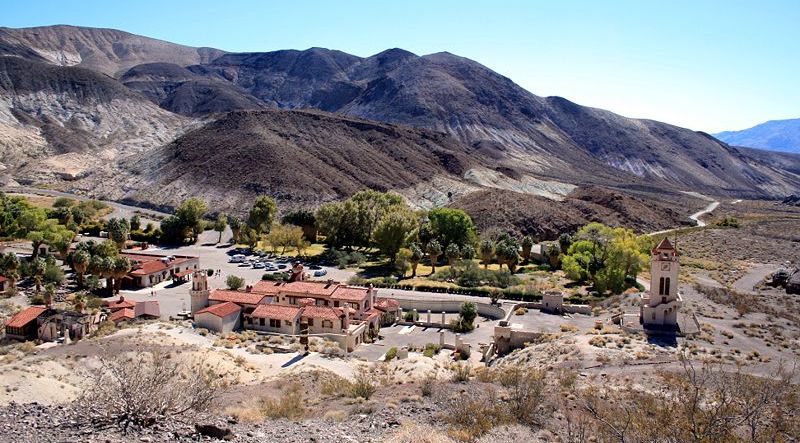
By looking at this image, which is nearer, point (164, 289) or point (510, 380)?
point (510, 380)

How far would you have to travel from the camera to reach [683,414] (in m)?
14.5

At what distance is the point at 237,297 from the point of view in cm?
3747

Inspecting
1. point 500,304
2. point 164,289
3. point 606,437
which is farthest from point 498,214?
point 606,437

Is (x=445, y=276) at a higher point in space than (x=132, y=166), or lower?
lower

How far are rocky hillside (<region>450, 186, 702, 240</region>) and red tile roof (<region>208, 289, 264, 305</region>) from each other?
1763 inches

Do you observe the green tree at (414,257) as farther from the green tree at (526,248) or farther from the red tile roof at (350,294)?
the red tile roof at (350,294)

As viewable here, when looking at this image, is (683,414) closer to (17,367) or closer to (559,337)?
(559,337)

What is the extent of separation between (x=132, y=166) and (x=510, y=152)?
90.7 meters

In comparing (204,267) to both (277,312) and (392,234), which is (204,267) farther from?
(277,312)

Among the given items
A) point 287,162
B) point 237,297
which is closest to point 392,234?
point 237,297

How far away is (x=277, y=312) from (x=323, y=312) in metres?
2.56

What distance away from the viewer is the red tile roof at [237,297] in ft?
121

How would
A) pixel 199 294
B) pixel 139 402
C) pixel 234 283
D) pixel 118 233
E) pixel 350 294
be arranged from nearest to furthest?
pixel 139 402, pixel 199 294, pixel 350 294, pixel 234 283, pixel 118 233

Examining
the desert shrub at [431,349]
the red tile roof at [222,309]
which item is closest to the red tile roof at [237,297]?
the red tile roof at [222,309]
